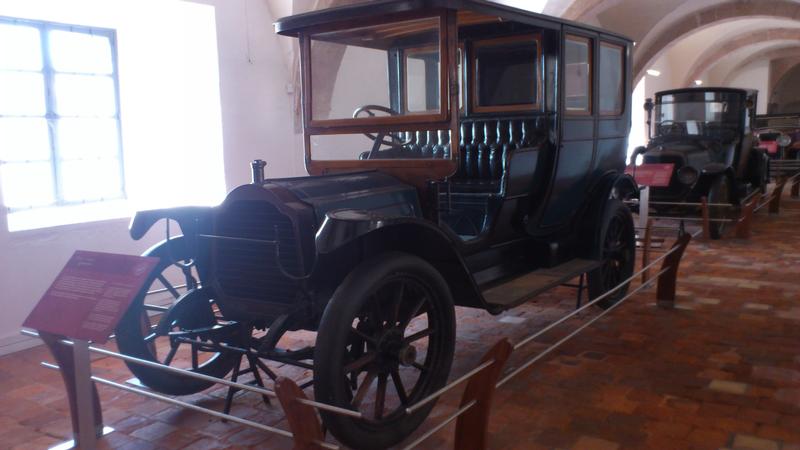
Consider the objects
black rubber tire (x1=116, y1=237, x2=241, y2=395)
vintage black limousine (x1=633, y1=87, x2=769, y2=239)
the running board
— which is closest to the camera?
black rubber tire (x1=116, y1=237, x2=241, y2=395)

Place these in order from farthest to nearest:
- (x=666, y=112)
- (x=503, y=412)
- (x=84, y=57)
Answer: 1. (x=666, y=112)
2. (x=84, y=57)
3. (x=503, y=412)

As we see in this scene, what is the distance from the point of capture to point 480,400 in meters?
2.35

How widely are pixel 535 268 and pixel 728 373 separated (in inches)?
47.5

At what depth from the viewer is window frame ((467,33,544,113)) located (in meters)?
3.98

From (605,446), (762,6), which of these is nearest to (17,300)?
(605,446)

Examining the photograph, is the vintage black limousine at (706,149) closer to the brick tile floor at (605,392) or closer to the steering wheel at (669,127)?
the steering wheel at (669,127)

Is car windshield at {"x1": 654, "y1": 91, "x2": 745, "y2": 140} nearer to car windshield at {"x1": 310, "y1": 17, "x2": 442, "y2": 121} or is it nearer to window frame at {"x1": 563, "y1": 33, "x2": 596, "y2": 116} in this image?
window frame at {"x1": 563, "y1": 33, "x2": 596, "y2": 116}

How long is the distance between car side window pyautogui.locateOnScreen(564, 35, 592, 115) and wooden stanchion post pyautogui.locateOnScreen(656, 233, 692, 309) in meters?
1.24

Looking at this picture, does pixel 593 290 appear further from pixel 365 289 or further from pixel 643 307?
pixel 365 289

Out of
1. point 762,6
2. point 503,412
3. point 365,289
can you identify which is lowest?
point 503,412

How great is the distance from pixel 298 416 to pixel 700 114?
26.6 feet

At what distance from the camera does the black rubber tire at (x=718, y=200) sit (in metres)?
7.47

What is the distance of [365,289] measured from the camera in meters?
2.44

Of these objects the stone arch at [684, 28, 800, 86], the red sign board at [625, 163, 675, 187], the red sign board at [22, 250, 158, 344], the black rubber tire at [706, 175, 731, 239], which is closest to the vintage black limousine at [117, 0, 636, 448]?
the red sign board at [22, 250, 158, 344]
